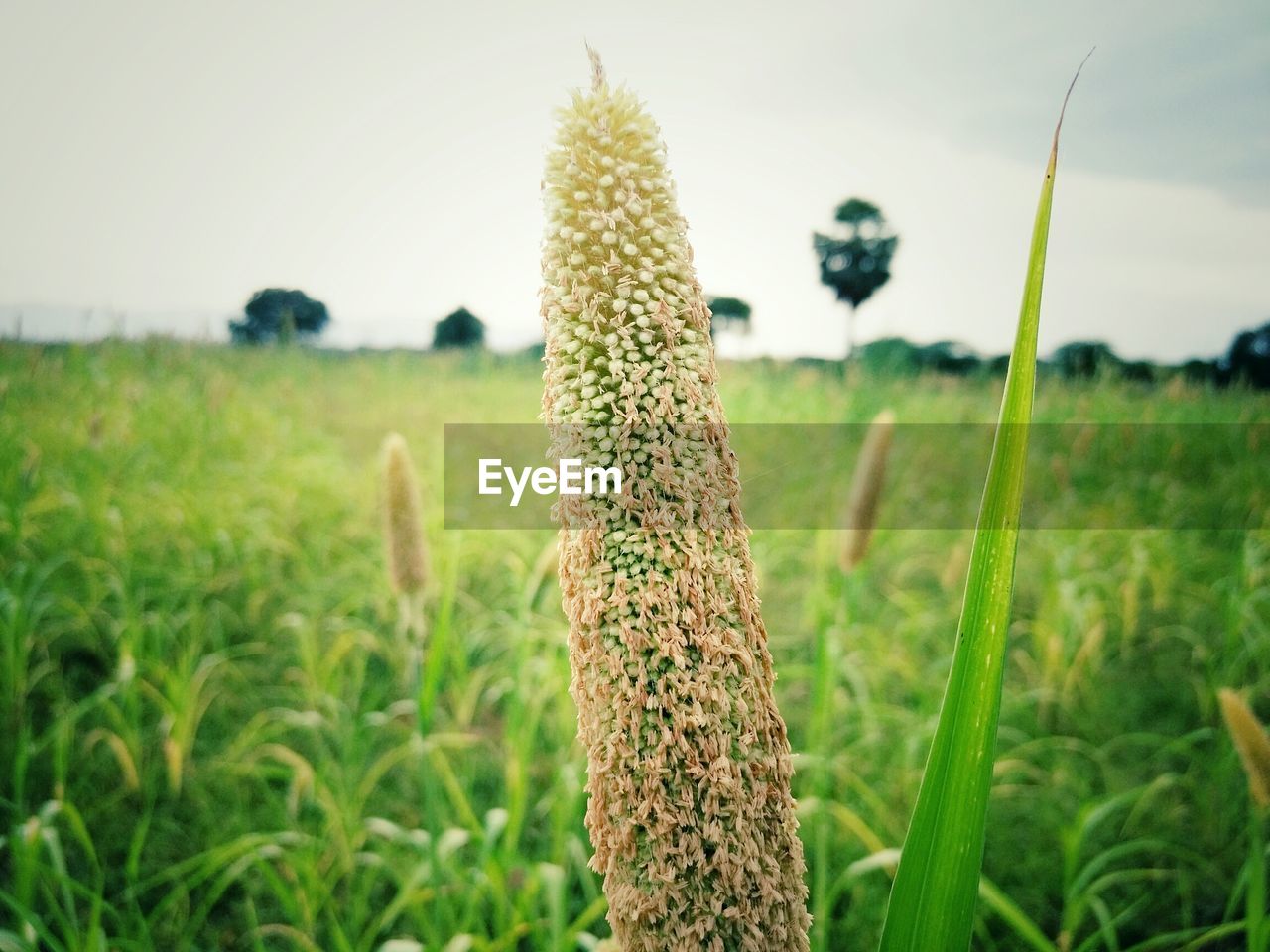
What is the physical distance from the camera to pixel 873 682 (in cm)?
248

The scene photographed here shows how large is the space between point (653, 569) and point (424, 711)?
1.00m

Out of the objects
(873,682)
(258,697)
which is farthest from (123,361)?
(873,682)

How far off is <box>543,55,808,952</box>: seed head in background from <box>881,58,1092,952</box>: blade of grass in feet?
0.34

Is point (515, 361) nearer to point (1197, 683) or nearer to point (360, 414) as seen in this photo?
point (360, 414)

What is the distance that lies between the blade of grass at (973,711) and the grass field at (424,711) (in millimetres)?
948

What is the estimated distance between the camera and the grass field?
1667 millimetres

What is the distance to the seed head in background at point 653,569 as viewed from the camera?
49 cm

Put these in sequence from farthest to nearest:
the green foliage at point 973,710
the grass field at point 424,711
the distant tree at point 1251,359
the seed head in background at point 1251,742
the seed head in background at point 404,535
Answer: the distant tree at point 1251,359 < the grass field at point 424,711 < the seed head in background at point 404,535 < the seed head in background at point 1251,742 < the green foliage at point 973,710

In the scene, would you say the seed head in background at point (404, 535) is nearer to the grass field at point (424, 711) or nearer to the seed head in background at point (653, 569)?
the grass field at point (424, 711)

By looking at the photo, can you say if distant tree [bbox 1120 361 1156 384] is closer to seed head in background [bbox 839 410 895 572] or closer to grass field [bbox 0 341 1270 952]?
grass field [bbox 0 341 1270 952]

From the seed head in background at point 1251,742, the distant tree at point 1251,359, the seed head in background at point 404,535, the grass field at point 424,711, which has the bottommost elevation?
the grass field at point 424,711

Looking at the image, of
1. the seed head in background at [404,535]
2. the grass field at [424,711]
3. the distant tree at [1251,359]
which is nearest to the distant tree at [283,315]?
the grass field at [424,711]

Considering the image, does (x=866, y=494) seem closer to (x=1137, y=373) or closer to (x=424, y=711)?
(x=424, y=711)

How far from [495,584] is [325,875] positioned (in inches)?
59.9
